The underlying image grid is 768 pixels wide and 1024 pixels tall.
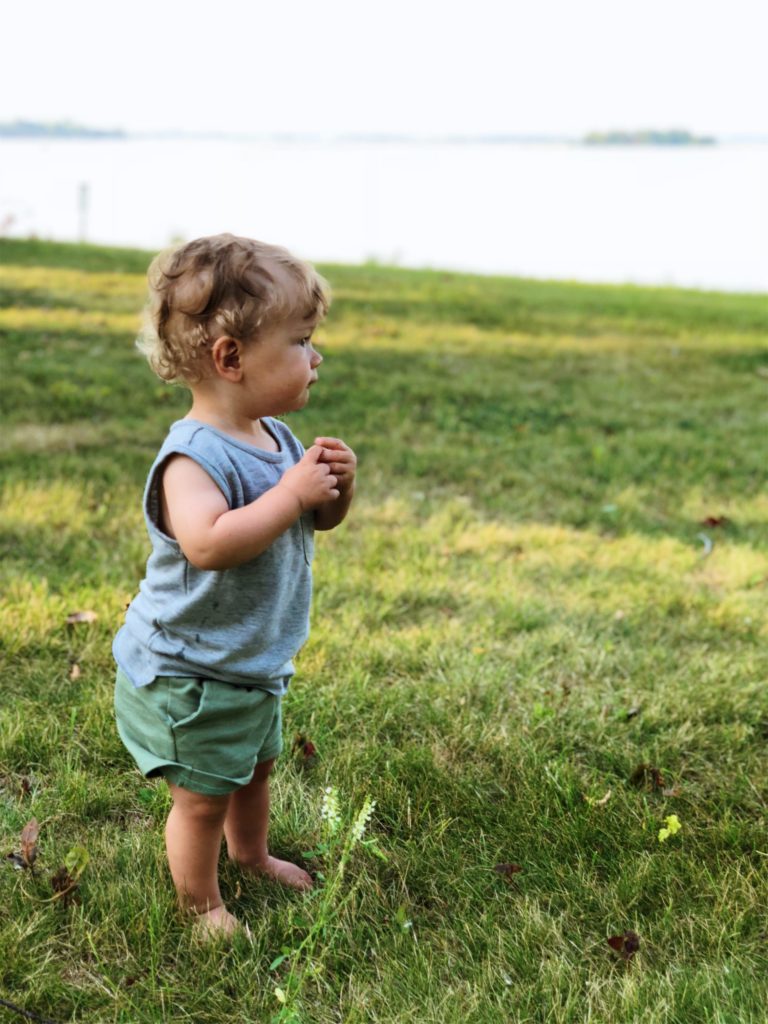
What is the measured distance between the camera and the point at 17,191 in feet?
67.6

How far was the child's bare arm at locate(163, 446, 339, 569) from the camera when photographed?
203 cm

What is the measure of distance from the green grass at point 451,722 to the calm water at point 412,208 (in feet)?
26.9

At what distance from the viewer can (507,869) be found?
261cm

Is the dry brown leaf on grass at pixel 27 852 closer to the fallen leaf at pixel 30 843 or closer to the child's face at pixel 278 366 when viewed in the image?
the fallen leaf at pixel 30 843

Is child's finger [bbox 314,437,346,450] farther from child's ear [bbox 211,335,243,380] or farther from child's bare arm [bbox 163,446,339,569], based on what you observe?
child's ear [bbox 211,335,243,380]

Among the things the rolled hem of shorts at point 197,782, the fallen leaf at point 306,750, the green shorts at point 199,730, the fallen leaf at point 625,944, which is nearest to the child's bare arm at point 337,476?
the green shorts at point 199,730

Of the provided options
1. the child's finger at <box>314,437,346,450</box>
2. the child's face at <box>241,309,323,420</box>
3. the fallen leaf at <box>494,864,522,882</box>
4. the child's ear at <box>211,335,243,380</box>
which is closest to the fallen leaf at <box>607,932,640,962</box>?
the fallen leaf at <box>494,864,522,882</box>

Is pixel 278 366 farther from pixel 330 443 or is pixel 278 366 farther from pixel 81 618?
pixel 81 618

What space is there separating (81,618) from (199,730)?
1568 millimetres

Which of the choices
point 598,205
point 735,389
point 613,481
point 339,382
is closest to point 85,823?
point 613,481

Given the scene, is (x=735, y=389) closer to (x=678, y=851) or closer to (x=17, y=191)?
(x=678, y=851)

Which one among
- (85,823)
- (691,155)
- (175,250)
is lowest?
(85,823)

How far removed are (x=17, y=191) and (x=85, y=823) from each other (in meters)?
20.3

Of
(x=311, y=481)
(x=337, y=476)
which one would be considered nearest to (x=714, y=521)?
(x=337, y=476)
